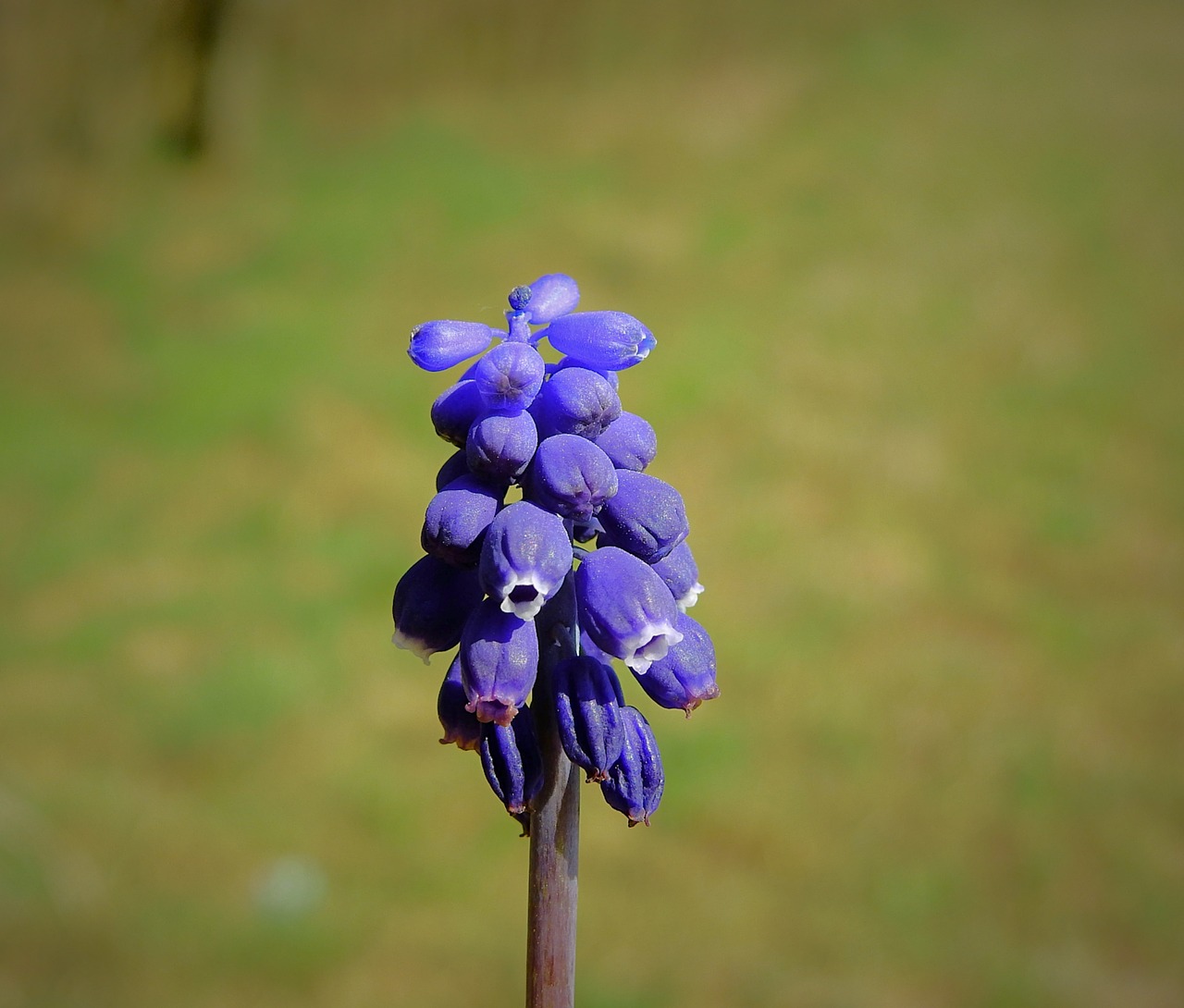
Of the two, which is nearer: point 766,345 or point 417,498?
point 417,498

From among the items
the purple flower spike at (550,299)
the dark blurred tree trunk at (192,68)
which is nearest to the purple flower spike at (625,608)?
the purple flower spike at (550,299)

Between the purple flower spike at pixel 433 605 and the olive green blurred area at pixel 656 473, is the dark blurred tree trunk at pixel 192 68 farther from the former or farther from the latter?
the purple flower spike at pixel 433 605

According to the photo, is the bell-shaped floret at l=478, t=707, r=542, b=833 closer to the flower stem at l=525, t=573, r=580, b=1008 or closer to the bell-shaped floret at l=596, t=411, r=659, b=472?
the flower stem at l=525, t=573, r=580, b=1008

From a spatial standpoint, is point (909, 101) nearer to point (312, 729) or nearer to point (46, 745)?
point (312, 729)

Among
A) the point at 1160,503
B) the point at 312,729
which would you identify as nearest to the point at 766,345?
the point at 1160,503

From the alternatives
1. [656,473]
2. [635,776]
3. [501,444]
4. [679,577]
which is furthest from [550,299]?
Result: [656,473]

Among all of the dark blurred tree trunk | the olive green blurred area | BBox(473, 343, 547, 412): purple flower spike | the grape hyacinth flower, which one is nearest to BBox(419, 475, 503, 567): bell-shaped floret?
the grape hyacinth flower
